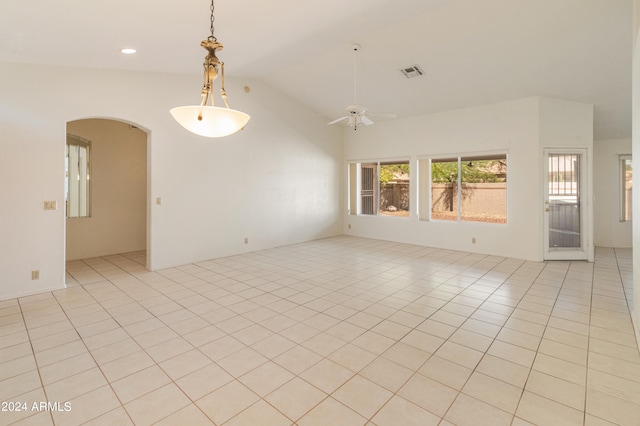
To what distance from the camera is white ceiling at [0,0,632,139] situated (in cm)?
313

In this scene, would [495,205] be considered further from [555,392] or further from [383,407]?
[383,407]

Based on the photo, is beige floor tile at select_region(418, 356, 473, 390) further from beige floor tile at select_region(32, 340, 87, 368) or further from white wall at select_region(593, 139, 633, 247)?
white wall at select_region(593, 139, 633, 247)

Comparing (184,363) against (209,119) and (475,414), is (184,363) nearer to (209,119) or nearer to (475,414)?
(209,119)

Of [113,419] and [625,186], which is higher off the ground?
[625,186]

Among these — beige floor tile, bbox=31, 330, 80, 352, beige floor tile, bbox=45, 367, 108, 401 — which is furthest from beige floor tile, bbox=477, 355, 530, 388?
beige floor tile, bbox=31, 330, 80, 352

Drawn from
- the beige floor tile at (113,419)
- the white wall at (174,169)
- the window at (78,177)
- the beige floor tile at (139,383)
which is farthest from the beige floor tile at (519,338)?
the window at (78,177)

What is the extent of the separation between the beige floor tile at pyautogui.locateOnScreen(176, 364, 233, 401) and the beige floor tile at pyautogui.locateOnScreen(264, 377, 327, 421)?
405 millimetres

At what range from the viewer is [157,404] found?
2.06 meters

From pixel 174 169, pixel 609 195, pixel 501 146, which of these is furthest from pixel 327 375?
pixel 609 195

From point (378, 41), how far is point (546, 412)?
15.4 ft

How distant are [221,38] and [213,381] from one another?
12.3 ft

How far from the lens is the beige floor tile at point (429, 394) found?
2.03 metres

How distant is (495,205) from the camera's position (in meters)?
7.41

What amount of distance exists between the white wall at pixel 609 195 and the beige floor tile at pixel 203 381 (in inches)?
331
